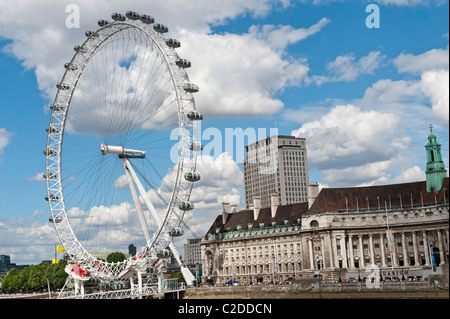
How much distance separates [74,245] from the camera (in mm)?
88438

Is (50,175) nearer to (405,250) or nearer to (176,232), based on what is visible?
(176,232)

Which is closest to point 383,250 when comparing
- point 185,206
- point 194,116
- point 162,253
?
point 185,206

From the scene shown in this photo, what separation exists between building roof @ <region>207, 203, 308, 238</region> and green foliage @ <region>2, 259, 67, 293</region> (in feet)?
113

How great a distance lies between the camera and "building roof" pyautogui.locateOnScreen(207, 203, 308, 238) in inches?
4493

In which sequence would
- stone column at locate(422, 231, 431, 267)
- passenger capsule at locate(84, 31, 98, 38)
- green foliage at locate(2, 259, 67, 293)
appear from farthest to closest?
green foliage at locate(2, 259, 67, 293)
stone column at locate(422, 231, 431, 267)
passenger capsule at locate(84, 31, 98, 38)

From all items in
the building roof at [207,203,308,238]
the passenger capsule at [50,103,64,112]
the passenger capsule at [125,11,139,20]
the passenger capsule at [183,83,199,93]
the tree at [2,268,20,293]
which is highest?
the passenger capsule at [125,11,139,20]

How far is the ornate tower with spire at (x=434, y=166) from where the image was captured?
101 metres

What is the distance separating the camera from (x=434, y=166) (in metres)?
102

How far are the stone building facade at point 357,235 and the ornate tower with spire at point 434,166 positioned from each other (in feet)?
4.49

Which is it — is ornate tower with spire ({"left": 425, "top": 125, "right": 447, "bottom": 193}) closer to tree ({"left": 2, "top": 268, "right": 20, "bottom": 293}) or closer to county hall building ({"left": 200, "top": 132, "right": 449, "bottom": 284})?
county hall building ({"left": 200, "top": 132, "right": 449, "bottom": 284})

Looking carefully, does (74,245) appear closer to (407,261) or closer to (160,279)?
(160,279)

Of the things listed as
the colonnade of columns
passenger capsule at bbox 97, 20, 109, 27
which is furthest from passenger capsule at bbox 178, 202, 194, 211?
the colonnade of columns

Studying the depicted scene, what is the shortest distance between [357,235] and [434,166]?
1800 cm
